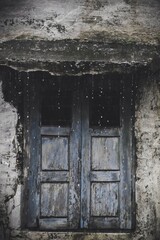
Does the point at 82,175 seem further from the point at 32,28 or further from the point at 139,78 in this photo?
the point at 32,28

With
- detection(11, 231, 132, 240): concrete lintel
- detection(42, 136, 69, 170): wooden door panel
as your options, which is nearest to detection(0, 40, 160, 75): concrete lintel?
detection(42, 136, 69, 170): wooden door panel

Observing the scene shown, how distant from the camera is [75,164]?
22.5ft

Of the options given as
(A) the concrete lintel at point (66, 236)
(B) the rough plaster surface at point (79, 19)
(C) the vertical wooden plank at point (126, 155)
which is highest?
(B) the rough plaster surface at point (79, 19)

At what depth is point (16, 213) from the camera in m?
6.72

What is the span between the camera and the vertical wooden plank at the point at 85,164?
6.85 meters

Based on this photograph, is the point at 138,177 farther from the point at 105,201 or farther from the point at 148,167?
the point at 105,201

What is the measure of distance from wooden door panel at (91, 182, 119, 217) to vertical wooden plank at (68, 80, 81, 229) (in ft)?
0.76

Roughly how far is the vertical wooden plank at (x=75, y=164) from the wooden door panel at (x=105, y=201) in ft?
0.76

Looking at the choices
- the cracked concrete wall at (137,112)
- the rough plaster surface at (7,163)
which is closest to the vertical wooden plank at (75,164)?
the cracked concrete wall at (137,112)

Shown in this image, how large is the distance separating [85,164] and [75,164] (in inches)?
5.4

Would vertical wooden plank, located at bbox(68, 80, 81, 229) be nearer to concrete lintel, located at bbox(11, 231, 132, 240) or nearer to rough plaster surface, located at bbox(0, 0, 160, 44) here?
concrete lintel, located at bbox(11, 231, 132, 240)

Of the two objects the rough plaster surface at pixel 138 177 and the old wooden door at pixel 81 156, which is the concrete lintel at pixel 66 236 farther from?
the old wooden door at pixel 81 156

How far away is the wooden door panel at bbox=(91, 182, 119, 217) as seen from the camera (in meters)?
6.84

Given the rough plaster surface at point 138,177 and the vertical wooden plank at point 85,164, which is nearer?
the rough plaster surface at point 138,177
